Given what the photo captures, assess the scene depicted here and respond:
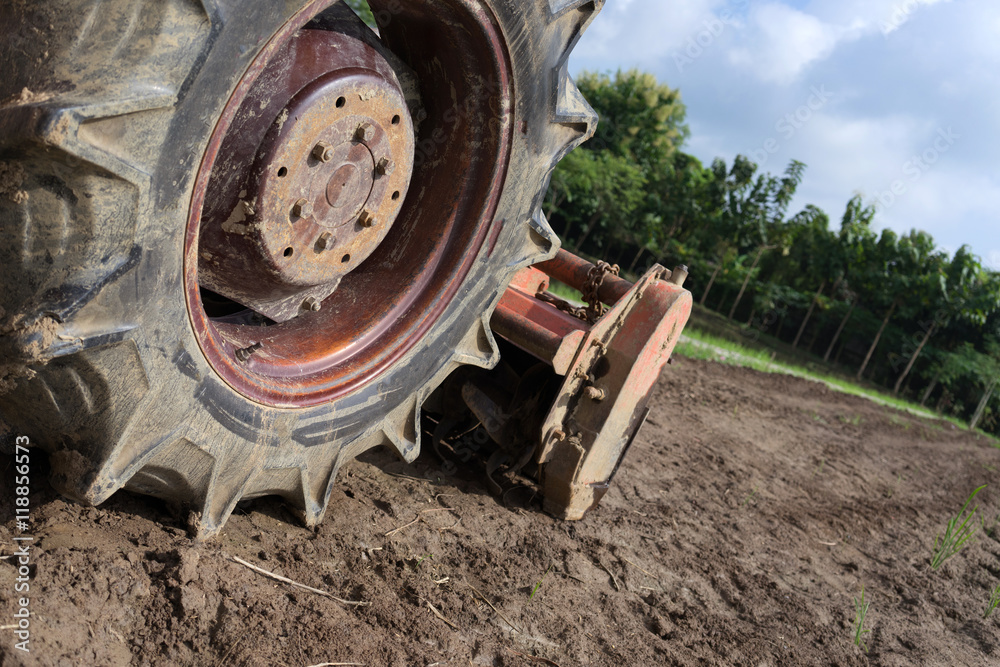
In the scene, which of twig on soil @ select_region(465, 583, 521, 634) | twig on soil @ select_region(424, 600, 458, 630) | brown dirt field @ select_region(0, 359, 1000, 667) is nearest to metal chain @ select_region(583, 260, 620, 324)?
brown dirt field @ select_region(0, 359, 1000, 667)

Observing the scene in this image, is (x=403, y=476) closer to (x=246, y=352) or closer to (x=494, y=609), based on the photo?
(x=494, y=609)

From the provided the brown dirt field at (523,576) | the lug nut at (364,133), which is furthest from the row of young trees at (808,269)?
the lug nut at (364,133)

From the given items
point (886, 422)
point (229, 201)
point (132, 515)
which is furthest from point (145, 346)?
point (886, 422)

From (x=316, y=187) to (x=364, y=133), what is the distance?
180 mm

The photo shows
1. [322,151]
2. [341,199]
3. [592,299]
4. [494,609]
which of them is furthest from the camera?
[592,299]

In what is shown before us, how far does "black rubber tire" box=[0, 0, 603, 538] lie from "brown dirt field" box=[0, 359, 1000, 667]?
0.21m

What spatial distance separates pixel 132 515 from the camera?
5.85ft

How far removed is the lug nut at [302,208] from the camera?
5.55 ft

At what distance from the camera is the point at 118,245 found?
1.27 m

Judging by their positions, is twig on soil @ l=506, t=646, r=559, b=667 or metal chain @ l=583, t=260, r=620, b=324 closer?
twig on soil @ l=506, t=646, r=559, b=667

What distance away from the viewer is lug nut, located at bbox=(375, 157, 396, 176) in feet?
6.05

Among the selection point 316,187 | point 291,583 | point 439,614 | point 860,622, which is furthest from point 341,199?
point 860,622

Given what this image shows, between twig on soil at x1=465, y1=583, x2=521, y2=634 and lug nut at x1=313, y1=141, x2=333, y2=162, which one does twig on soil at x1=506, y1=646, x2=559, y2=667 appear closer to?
twig on soil at x1=465, y1=583, x2=521, y2=634

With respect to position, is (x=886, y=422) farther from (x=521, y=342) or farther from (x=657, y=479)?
(x=521, y=342)
